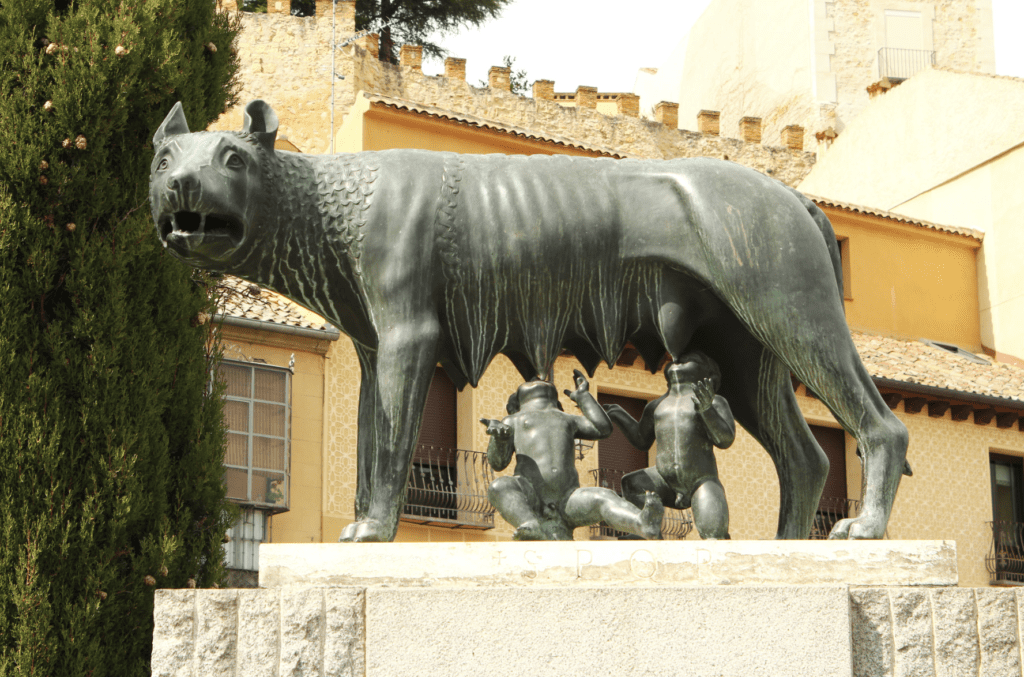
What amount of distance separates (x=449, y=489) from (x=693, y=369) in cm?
1292

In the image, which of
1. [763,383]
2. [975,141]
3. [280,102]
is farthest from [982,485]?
[763,383]

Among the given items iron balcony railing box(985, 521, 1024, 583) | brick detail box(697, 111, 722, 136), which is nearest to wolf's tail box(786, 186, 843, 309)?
iron balcony railing box(985, 521, 1024, 583)

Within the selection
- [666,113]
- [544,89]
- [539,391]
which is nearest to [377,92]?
[544,89]

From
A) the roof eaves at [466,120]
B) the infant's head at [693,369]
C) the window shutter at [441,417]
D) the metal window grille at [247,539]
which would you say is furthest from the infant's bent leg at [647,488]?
the roof eaves at [466,120]

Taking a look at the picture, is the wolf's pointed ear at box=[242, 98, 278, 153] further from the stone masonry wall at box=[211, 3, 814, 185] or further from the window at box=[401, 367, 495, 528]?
the stone masonry wall at box=[211, 3, 814, 185]

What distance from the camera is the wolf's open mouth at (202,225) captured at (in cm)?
449

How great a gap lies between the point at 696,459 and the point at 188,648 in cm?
167

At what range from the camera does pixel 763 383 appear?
16.5 feet

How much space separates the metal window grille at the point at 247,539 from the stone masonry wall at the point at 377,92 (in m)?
12.2

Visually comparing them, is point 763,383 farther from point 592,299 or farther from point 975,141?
point 975,141

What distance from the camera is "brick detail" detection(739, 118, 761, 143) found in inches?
1225

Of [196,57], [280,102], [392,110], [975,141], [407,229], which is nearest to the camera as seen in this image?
[407,229]

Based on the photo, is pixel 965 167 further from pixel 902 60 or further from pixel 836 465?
pixel 902 60

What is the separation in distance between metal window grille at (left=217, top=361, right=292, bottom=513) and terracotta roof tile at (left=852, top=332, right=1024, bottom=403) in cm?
808
